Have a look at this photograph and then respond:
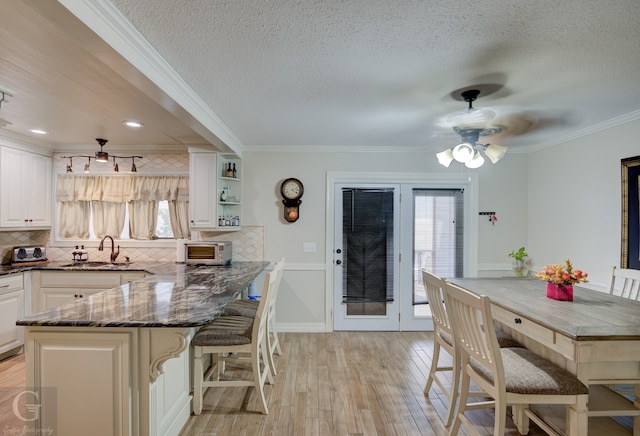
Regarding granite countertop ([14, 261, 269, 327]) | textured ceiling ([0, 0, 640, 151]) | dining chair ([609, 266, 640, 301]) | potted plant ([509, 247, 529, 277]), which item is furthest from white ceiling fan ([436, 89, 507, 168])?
granite countertop ([14, 261, 269, 327])

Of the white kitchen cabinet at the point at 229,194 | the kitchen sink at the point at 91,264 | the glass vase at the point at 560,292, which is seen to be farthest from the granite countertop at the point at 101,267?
the glass vase at the point at 560,292

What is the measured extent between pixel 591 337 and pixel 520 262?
9.15 feet

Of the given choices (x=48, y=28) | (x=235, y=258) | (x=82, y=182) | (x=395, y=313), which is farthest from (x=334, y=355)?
(x=82, y=182)

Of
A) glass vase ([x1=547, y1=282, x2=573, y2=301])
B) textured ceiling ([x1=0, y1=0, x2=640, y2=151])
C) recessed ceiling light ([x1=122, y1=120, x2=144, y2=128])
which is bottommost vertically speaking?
→ glass vase ([x1=547, y1=282, x2=573, y2=301])

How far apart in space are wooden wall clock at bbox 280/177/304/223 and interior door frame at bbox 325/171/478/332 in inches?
14.4

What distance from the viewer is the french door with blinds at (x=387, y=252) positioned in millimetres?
4113

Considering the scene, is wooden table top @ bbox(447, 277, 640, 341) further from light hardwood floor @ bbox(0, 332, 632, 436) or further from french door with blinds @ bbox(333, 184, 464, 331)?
french door with blinds @ bbox(333, 184, 464, 331)

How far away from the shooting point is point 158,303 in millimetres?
1990

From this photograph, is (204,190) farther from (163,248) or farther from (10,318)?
(10,318)

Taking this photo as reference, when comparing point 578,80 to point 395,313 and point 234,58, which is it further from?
point 395,313

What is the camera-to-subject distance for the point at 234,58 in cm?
186

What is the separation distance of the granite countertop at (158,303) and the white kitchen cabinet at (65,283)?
0.69 meters

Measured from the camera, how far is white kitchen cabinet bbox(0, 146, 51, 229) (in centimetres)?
341

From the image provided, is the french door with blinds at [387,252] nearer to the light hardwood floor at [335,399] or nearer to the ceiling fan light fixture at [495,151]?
the light hardwood floor at [335,399]
